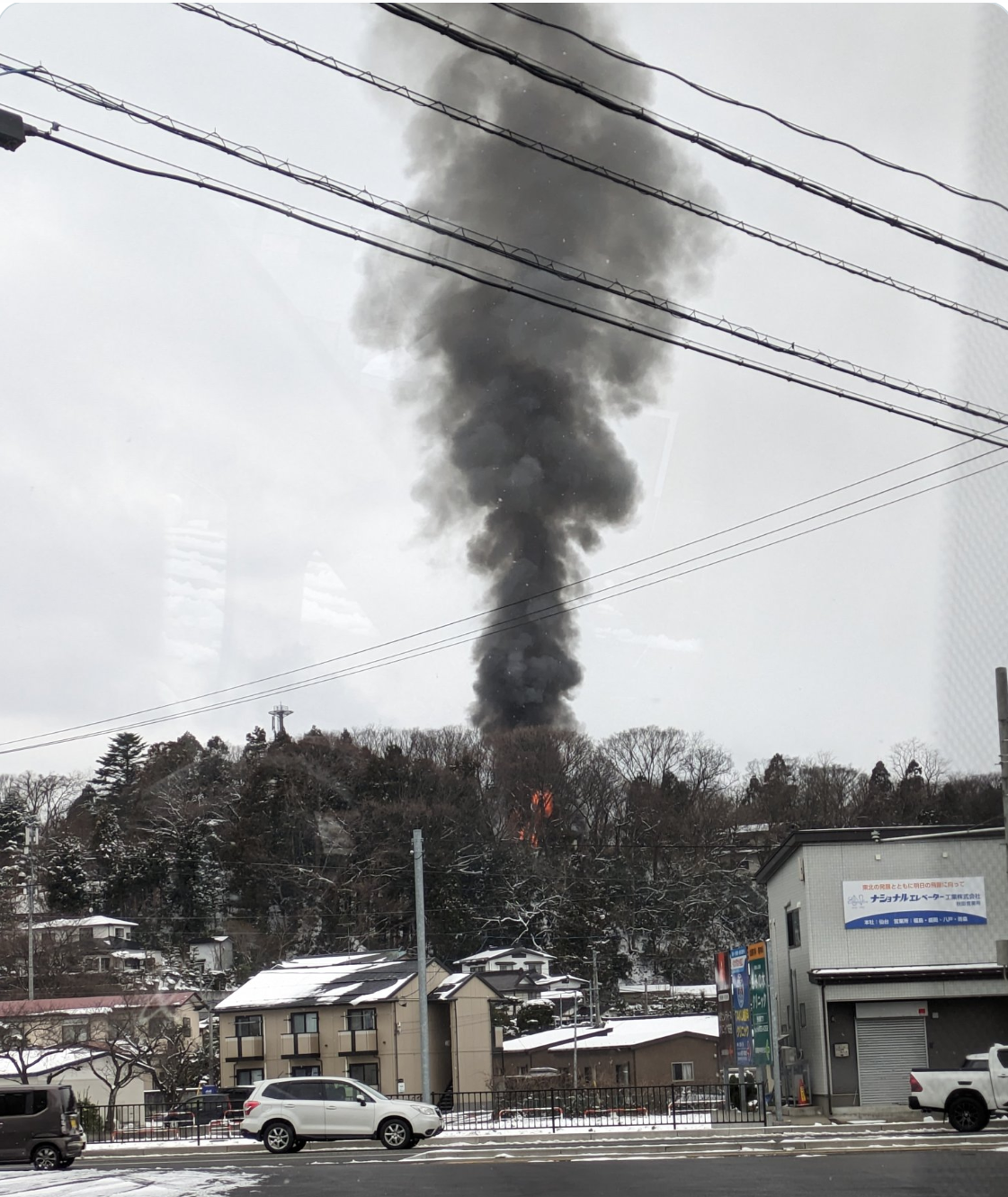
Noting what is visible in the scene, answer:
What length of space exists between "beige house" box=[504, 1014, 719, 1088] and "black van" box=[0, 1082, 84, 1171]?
31.1 m

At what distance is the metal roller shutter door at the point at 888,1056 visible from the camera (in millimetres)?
27359

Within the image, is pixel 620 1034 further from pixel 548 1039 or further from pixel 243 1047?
pixel 243 1047

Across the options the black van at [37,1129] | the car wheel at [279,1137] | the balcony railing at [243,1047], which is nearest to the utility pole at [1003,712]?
the car wheel at [279,1137]

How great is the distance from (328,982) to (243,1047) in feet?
12.6

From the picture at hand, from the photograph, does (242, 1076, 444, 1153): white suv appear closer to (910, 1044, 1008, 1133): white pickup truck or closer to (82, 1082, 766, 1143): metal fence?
(82, 1082, 766, 1143): metal fence

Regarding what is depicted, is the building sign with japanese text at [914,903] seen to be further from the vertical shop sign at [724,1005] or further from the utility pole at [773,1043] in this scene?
the utility pole at [773,1043]

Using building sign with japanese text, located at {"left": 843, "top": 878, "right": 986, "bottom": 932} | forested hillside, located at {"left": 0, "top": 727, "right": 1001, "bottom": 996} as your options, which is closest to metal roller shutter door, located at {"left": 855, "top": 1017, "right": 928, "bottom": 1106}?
building sign with japanese text, located at {"left": 843, "top": 878, "right": 986, "bottom": 932}

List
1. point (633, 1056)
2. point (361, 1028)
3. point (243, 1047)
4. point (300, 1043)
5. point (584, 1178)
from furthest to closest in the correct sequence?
point (633, 1056) < point (243, 1047) < point (300, 1043) < point (361, 1028) < point (584, 1178)

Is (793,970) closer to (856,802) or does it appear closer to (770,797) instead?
(856,802)

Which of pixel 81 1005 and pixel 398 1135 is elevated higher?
pixel 398 1135

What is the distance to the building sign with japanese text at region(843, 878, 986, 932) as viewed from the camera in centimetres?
2764

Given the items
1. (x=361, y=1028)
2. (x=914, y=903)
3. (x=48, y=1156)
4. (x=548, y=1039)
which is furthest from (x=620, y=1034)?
(x=48, y=1156)

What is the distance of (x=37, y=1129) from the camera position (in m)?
20.4

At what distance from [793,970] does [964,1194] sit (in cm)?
2016
